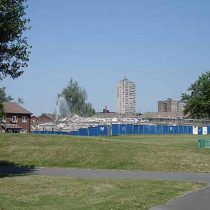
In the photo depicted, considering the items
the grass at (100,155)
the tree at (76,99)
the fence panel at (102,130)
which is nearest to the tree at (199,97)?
the tree at (76,99)

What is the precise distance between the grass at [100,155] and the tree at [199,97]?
278ft

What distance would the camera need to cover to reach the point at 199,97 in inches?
4432

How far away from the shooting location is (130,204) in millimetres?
12203

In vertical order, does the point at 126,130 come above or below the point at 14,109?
below

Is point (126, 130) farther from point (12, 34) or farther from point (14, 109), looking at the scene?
point (12, 34)

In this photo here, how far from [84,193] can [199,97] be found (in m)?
101

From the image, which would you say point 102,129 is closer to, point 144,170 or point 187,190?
point 144,170

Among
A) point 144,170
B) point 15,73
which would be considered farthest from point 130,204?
point 144,170

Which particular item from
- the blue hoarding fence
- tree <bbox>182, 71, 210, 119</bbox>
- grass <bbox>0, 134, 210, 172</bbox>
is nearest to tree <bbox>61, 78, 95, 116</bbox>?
tree <bbox>182, 71, 210, 119</bbox>

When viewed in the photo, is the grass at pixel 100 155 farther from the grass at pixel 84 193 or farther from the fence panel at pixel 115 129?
the fence panel at pixel 115 129

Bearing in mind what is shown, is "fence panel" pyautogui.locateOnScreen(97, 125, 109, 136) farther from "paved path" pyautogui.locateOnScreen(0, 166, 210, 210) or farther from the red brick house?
"paved path" pyautogui.locateOnScreen(0, 166, 210, 210)

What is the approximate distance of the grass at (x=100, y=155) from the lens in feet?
78.2

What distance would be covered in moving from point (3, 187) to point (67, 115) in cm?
11938

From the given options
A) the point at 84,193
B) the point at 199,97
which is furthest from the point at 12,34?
the point at 199,97
